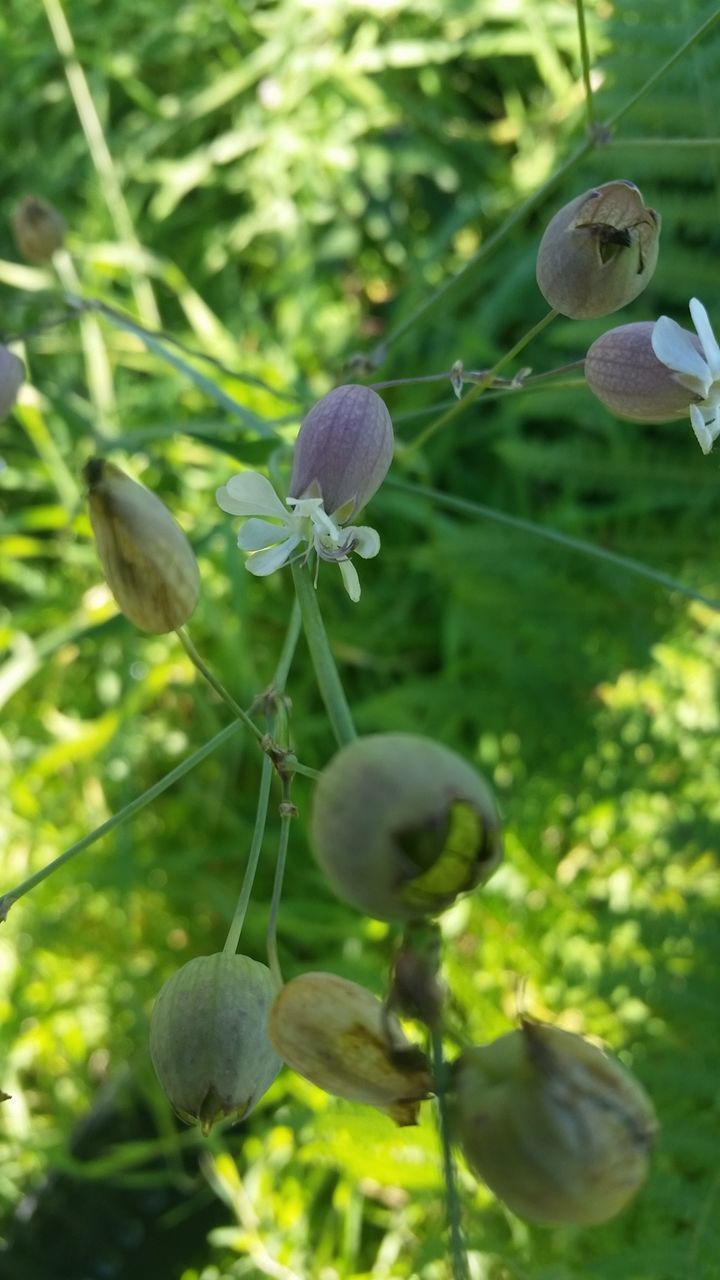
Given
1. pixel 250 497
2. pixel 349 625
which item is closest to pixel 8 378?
pixel 250 497

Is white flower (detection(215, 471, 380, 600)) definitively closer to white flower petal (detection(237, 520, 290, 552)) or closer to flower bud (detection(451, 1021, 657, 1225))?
white flower petal (detection(237, 520, 290, 552))

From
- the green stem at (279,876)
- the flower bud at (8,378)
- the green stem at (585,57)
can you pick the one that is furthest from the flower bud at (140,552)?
the green stem at (585,57)

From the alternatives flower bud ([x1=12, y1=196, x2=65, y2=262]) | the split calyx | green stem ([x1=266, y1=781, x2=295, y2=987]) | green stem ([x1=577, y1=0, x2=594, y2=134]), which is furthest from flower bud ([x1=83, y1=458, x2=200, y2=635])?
flower bud ([x1=12, y1=196, x2=65, y2=262])

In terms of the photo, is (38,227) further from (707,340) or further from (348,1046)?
(348,1046)

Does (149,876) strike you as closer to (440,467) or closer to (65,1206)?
(65,1206)

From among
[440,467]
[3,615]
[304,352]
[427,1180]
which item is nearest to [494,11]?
[304,352]
